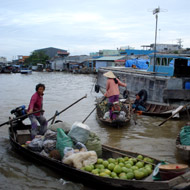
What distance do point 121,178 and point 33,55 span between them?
66.2 metres

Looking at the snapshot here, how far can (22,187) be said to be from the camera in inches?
190

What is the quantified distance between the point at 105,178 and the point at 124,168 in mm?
457

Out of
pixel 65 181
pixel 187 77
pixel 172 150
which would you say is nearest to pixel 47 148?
pixel 65 181

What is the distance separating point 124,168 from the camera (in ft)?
14.3

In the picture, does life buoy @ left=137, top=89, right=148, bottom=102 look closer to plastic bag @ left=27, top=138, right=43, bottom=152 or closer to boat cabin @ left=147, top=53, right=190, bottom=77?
boat cabin @ left=147, top=53, right=190, bottom=77

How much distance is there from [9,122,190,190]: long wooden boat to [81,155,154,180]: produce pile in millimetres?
127

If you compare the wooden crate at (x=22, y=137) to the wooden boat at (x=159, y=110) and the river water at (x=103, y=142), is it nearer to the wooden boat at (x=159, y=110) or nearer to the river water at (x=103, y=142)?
the river water at (x=103, y=142)

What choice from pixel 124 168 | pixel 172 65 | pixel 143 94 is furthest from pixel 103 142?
pixel 172 65

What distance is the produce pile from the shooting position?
4.20 metres

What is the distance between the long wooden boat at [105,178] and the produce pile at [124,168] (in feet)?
0.42

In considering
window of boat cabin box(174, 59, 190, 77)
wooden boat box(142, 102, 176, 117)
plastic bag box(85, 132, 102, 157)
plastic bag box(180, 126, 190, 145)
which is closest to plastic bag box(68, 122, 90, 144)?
plastic bag box(85, 132, 102, 157)

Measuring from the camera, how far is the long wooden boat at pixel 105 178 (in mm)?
3566

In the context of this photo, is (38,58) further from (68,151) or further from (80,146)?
(68,151)

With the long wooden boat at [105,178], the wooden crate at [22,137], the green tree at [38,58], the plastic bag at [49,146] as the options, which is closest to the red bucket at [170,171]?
the long wooden boat at [105,178]
